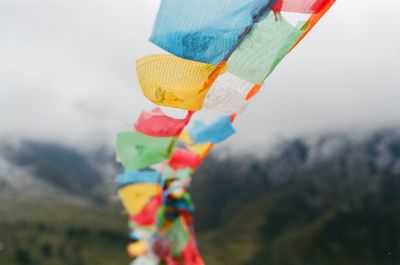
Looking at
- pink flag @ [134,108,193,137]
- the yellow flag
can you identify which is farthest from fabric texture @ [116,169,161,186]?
the yellow flag

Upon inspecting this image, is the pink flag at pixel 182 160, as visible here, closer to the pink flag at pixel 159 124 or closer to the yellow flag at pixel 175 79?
the pink flag at pixel 159 124

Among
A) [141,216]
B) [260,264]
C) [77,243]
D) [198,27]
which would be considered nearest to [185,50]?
[198,27]

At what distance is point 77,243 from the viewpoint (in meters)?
174

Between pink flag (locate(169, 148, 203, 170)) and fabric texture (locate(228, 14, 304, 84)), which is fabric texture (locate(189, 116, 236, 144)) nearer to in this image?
pink flag (locate(169, 148, 203, 170))

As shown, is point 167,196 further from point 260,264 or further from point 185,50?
point 260,264

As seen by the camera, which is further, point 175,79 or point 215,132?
point 215,132

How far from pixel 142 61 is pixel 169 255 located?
273 cm

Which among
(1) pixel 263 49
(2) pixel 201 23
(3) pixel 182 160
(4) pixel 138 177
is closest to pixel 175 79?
(2) pixel 201 23

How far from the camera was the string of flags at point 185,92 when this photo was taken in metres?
7.49

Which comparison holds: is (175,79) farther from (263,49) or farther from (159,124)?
(263,49)

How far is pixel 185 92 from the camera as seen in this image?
820 centimetres

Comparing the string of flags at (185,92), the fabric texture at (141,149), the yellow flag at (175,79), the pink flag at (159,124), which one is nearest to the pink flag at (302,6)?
the string of flags at (185,92)

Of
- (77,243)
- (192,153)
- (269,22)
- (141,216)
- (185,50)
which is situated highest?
(269,22)

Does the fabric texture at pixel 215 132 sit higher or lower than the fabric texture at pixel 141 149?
higher
